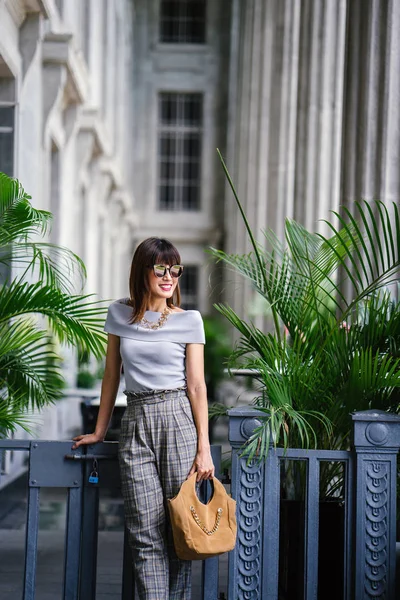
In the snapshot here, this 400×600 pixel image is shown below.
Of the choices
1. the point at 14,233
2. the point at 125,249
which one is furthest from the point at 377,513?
the point at 125,249

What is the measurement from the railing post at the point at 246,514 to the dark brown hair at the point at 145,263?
61 centimetres

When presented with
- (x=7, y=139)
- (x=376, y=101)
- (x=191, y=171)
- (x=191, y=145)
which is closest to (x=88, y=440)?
(x=376, y=101)

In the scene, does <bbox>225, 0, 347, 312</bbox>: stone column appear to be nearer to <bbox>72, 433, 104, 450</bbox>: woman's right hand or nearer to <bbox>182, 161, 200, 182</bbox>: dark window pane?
<bbox>72, 433, 104, 450</bbox>: woman's right hand

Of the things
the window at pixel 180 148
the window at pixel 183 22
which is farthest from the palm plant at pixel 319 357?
the window at pixel 183 22

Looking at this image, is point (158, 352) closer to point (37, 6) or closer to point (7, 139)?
point (7, 139)

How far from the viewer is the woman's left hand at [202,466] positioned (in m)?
3.44

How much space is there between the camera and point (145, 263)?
11.5ft

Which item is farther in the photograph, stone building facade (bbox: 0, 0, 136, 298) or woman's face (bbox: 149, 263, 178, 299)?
stone building facade (bbox: 0, 0, 136, 298)

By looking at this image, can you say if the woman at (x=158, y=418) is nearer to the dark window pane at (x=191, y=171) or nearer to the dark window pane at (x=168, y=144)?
the dark window pane at (x=191, y=171)

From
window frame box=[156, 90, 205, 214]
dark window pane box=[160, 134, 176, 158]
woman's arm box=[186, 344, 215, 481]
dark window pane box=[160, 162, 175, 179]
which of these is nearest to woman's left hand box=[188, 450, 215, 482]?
woman's arm box=[186, 344, 215, 481]

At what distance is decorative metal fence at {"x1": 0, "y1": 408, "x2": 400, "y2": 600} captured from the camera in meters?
3.64

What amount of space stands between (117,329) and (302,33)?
304 inches

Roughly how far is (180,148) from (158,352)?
2508cm

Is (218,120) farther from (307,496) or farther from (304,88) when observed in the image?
(307,496)
